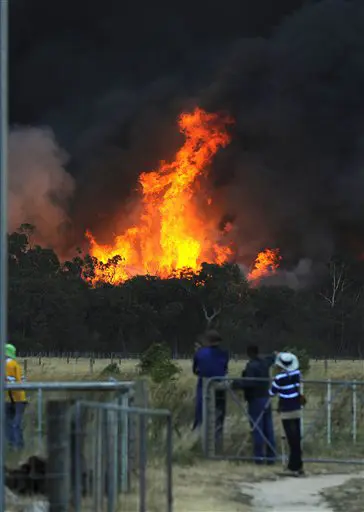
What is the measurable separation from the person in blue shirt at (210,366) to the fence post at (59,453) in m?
6.97

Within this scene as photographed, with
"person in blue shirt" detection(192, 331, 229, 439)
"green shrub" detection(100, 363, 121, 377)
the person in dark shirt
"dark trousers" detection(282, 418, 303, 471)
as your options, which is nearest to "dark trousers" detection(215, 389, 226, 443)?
"person in blue shirt" detection(192, 331, 229, 439)

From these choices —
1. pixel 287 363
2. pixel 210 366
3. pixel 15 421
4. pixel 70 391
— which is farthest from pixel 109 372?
pixel 70 391

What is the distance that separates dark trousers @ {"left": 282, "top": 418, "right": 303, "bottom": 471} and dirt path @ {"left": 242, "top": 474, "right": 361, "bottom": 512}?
0.27 m

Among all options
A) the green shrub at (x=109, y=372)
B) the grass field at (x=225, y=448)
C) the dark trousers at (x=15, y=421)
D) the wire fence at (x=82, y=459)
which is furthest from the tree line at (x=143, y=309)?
the wire fence at (x=82, y=459)

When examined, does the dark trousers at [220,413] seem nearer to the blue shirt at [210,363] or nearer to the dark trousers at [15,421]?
the blue shirt at [210,363]

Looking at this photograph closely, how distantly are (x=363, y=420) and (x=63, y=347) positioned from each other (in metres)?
78.4

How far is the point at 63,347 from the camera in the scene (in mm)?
94875

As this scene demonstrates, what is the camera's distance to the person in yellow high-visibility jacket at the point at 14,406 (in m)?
13.1

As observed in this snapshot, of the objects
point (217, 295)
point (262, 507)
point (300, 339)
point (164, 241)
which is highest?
point (164, 241)

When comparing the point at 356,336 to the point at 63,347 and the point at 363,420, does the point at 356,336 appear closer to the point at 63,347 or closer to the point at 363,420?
the point at 63,347

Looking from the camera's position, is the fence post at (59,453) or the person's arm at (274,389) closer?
the fence post at (59,453)

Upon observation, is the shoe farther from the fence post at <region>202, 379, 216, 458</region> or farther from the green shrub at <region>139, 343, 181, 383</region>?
the green shrub at <region>139, 343, 181, 383</region>

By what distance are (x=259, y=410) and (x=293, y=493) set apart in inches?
114

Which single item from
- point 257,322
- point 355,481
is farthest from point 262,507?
point 257,322
